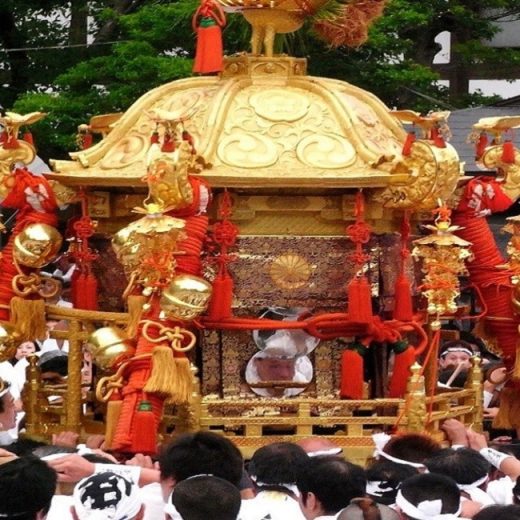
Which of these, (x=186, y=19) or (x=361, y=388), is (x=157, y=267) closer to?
(x=361, y=388)

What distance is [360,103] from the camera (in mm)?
9492

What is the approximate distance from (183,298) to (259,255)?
0.72 m

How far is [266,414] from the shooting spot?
9.13 metres

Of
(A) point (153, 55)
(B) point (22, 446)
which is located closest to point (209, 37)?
(B) point (22, 446)

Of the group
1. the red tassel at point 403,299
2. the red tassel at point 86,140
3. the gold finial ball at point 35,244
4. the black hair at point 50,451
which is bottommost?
the black hair at point 50,451

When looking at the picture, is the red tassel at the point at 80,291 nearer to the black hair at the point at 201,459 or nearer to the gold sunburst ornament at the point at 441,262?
the gold sunburst ornament at the point at 441,262

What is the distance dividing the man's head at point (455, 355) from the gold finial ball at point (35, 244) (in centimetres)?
280

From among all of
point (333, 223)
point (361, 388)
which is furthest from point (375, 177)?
point (361, 388)

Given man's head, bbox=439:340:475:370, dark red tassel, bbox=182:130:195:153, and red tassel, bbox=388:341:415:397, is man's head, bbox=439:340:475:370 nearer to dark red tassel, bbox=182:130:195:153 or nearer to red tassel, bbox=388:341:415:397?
red tassel, bbox=388:341:415:397

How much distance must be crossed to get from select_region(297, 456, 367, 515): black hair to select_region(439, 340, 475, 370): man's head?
413 cm

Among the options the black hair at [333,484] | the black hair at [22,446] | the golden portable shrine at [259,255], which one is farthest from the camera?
the golden portable shrine at [259,255]

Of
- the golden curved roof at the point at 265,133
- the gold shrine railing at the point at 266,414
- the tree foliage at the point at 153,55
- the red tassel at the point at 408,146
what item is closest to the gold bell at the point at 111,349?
the gold shrine railing at the point at 266,414

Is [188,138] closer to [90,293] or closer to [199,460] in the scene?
[90,293]

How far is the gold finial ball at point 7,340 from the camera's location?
9094 millimetres
